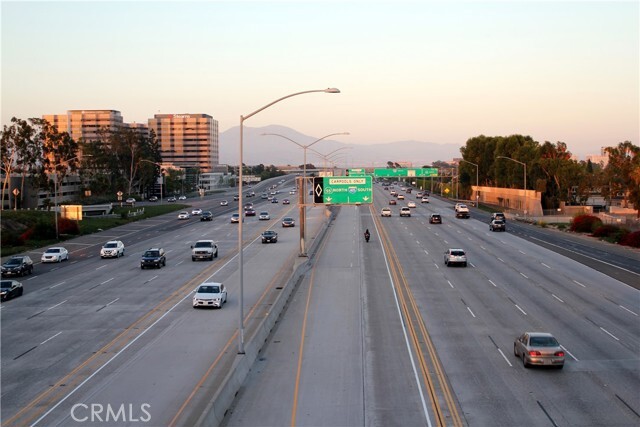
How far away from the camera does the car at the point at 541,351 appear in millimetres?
23766

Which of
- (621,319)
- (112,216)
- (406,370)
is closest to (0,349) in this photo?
(406,370)

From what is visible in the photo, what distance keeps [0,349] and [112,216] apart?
254 feet

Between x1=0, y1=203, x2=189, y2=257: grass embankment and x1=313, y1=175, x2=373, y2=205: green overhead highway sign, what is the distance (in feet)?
96.4

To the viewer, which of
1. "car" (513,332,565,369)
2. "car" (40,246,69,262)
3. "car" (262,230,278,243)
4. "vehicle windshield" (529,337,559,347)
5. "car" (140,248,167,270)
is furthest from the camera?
"car" (262,230,278,243)

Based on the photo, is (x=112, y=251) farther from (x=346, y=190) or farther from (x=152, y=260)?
(x=346, y=190)

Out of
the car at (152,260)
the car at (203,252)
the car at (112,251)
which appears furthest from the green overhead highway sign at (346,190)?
the car at (112,251)

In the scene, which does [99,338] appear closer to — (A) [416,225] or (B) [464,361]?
(B) [464,361]

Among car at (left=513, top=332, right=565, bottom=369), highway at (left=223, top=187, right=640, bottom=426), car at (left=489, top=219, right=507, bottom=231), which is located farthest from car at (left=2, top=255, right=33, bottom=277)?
car at (left=489, top=219, right=507, bottom=231)

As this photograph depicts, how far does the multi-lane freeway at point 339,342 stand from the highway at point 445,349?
9cm

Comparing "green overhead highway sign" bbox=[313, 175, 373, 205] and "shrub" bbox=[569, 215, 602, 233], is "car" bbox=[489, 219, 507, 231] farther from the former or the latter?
"green overhead highway sign" bbox=[313, 175, 373, 205]

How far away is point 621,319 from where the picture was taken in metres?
32.6

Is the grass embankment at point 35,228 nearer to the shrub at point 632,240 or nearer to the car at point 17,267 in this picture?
the car at point 17,267

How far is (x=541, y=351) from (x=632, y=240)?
161 ft

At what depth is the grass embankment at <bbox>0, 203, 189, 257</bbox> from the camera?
68500mm
